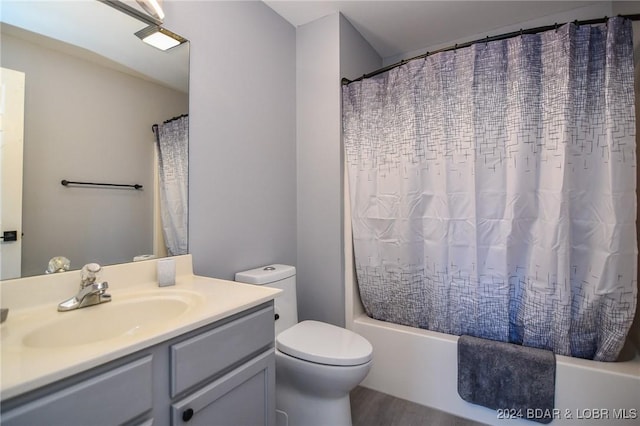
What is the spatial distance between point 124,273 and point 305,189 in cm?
119

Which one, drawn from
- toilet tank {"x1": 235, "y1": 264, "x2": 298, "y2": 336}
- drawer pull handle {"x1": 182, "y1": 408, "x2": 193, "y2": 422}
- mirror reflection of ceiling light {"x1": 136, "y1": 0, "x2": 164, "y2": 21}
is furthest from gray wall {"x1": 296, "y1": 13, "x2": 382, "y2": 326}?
drawer pull handle {"x1": 182, "y1": 408, "x2": 193, "y2": 422}

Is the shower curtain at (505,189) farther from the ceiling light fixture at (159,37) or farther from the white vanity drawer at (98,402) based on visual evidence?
the white vanity drawer at (98,402)

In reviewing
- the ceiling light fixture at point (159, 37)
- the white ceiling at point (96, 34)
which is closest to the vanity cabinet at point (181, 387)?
the white ceiling at point (96, 34)

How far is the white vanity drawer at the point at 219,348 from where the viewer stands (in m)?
0.78

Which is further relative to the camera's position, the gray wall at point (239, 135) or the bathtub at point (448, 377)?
the gray wall at point (239, 135)

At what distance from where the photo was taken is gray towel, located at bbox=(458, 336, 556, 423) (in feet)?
4.63

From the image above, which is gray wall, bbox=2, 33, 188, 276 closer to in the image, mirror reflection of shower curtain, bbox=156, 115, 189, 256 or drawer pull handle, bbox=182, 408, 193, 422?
mirror reflection of shower curtain, bbox=156, 115, 189, 256

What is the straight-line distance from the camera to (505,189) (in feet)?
5.04

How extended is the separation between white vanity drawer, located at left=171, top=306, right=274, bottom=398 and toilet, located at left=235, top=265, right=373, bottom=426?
13.7 inches

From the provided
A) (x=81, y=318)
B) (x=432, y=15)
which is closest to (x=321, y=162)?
(x=432, y=15)

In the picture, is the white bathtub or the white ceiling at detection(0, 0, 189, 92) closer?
the white ceiling at detection(0, 0, 189, 92)

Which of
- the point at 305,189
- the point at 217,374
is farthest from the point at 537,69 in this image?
the point at 217,374

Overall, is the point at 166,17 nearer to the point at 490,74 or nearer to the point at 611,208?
the point at 490,74

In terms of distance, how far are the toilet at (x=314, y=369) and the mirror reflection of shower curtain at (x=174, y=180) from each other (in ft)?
1.28
